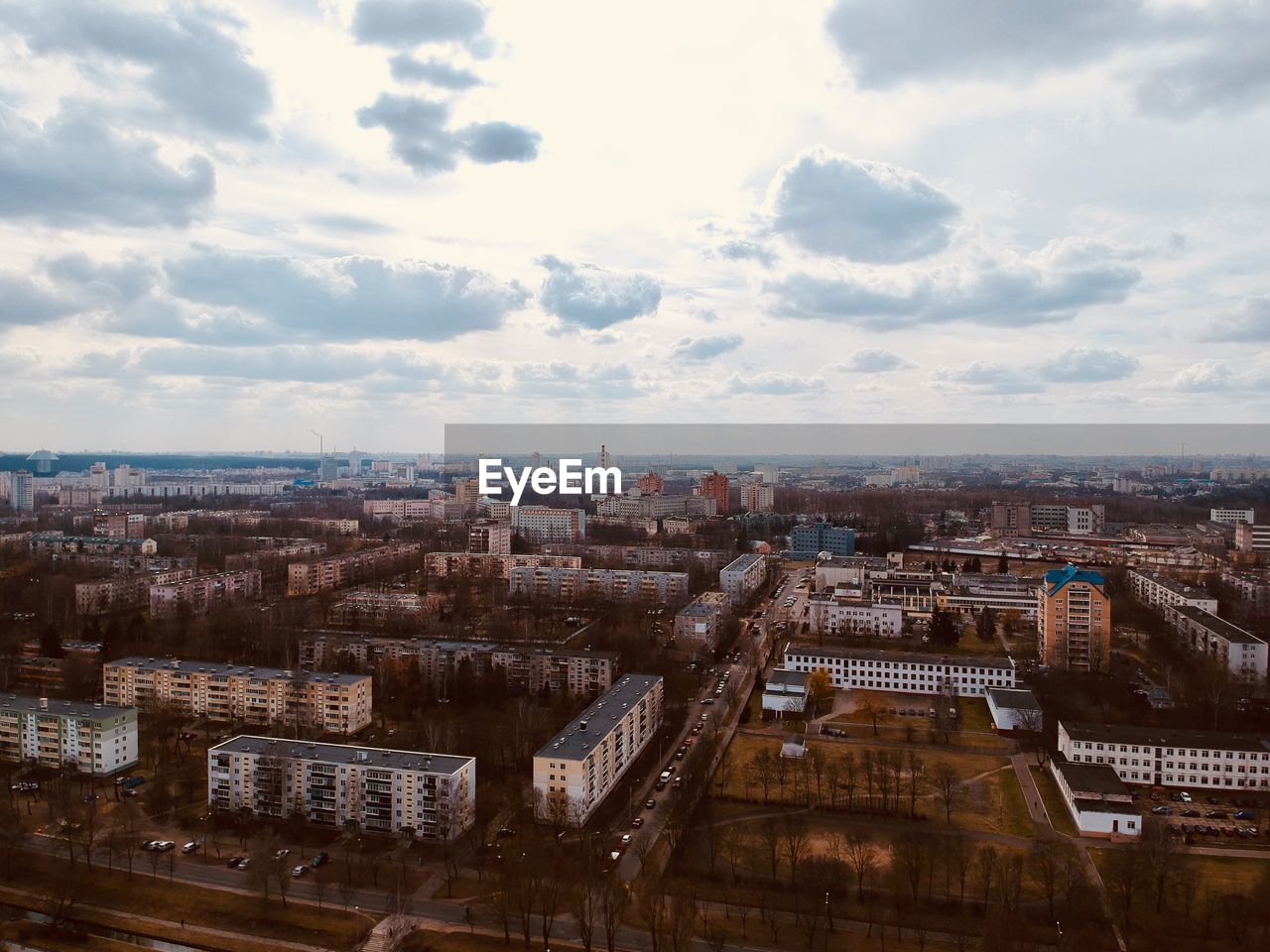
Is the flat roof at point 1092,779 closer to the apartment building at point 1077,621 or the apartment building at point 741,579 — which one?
the apartment building at point 1077,621

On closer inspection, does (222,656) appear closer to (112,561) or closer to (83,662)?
(83,662)

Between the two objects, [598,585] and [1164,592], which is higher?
[1164,592]

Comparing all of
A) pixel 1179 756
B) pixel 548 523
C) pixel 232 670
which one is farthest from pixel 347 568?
pixel 1179 756

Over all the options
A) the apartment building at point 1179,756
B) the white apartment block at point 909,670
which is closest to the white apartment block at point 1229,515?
the white apartment block at point 909,670

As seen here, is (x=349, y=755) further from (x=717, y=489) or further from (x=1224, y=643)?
(x=717, y=489)

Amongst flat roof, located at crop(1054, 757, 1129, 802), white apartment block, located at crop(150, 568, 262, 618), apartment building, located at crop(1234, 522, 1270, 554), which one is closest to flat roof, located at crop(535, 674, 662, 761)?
flat roof, located at crop(1054, 757, 1129, 802)

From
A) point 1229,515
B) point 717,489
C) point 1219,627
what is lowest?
point 1219,627
